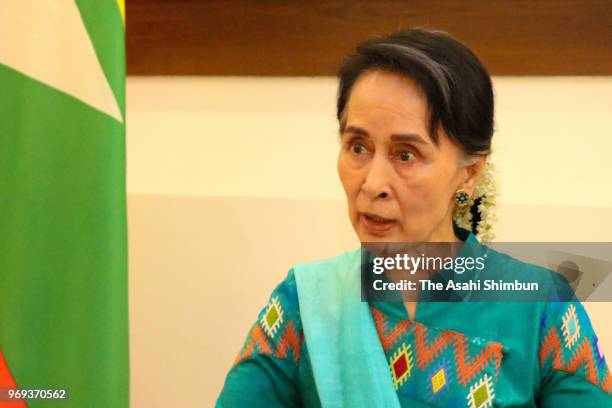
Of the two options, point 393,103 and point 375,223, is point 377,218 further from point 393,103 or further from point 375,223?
point 393,103

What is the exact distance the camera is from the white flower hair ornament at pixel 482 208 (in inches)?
61.1

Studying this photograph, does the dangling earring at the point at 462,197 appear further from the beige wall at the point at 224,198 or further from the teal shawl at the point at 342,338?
the beige wall at the point at 224,198

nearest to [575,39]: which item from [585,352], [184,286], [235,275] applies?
[585,352]

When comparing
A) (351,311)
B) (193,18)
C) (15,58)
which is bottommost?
(351,311)

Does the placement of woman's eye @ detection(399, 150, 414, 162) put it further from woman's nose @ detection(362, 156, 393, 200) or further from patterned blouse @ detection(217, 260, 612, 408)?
patterned blouse @ detection(217, 260, 612, 408)

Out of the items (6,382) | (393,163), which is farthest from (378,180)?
(6,382)

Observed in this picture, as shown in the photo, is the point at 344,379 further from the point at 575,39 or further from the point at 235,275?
the point at 575,39

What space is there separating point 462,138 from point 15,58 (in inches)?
33.0

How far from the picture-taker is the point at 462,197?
1.48 metres

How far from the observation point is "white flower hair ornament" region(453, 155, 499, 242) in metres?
1.55

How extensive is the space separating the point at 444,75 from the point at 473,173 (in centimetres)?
21

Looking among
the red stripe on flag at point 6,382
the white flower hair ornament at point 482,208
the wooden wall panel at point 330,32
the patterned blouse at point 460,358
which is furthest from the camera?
the wooden wall panel at point 330,32

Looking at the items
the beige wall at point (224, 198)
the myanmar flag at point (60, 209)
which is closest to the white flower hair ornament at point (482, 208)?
the beige wall at point (224, 198)

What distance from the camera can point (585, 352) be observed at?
4.33 feet
